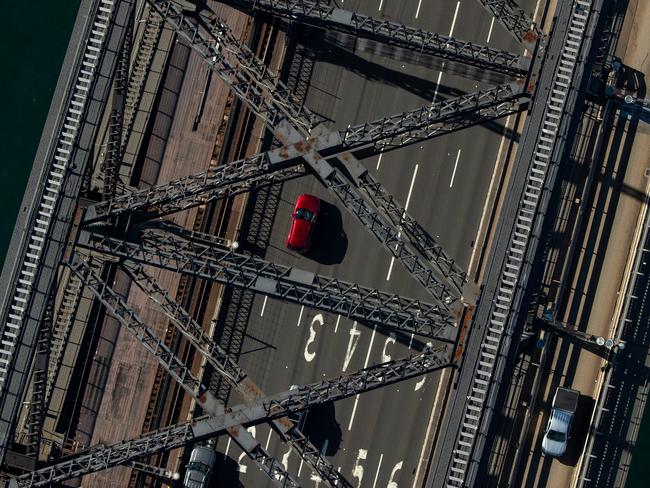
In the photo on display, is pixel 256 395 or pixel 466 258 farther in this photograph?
pixel 466 258

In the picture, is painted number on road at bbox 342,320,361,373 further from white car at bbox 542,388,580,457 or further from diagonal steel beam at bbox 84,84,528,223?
diagonal steel beam at bbox 84,84,528,223

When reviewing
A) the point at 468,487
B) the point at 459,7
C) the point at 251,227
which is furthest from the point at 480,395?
the point at 459,7

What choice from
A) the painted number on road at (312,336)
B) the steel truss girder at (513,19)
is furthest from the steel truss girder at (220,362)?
the steel truss girder at (513,19)

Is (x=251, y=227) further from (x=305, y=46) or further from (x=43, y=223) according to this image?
(x=43, y=223)

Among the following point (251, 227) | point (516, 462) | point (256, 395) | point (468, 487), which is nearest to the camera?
point (468, 487)

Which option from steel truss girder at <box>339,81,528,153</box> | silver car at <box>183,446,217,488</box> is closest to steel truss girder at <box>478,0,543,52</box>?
steel truss girder at <box>339,81,528,153</box>

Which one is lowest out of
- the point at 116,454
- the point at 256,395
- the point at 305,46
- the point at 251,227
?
the point at 116,454
